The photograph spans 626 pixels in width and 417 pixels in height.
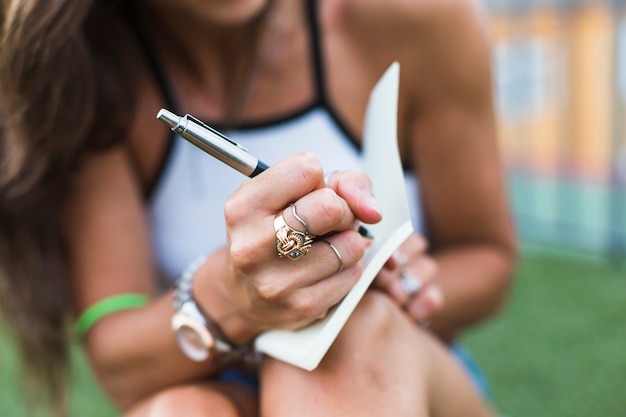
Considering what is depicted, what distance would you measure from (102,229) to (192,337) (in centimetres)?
26

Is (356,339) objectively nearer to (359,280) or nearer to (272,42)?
(359,280)

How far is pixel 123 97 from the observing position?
35.1 inches

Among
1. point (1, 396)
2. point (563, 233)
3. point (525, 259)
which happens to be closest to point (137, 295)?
point (1, 396)

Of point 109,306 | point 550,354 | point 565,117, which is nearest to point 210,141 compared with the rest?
point 109,306

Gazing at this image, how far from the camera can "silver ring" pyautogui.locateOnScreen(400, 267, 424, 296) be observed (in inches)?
30.0

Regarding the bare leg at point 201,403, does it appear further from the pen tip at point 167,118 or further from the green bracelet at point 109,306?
the pen tip at point 167,118

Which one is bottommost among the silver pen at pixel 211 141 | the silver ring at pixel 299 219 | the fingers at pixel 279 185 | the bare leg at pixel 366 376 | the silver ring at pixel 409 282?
the silver ring at pixel 409 282

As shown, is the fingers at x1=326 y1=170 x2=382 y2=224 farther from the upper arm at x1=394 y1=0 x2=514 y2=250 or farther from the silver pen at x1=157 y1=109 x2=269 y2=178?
the upper arm at x1=394 y1=0 x2=514 y2=250

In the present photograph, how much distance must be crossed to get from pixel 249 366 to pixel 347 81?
1.23 ft

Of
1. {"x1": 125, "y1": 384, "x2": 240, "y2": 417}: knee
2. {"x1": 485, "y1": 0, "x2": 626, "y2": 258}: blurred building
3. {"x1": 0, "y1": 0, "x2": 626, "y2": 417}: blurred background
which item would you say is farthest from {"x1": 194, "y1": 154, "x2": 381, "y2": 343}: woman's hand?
{"x1": 485, "y1": 0, "x2": 626, "y2": 258}: blurred building

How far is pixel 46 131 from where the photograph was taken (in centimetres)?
84

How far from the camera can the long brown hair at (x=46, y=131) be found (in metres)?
0.78

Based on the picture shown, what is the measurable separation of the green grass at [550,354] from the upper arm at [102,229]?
1.28ft

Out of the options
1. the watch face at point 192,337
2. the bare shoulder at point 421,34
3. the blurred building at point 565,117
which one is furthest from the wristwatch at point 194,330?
the blurred building at point 565,117
